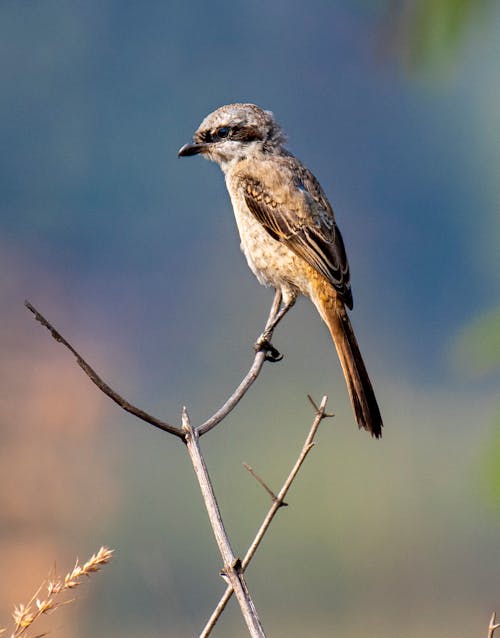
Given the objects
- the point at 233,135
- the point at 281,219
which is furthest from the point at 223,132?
the point at 281,219

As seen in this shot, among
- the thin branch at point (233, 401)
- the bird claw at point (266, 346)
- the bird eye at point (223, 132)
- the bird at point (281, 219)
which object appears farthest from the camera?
the bird eye at point (223, 132)

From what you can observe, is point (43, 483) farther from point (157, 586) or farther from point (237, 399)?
point (237, 399)

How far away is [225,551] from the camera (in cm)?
105

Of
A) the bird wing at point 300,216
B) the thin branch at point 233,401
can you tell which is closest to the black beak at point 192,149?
the bird wing at point 300,216

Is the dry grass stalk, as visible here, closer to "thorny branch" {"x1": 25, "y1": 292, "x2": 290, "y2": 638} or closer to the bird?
"thorny branch" {"x1": 25, "y1": 292, "x2": 290, "y2": 638}

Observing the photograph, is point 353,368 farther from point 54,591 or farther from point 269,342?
point 54,591

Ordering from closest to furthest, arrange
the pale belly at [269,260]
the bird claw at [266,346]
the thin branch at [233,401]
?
1. the thin branch at [233,401]
2. the bird claw at [266,346]
3. the pale belly at [269,260]

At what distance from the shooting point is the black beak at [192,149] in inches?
108

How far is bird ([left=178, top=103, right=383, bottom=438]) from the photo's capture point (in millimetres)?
2559

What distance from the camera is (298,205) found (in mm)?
2668

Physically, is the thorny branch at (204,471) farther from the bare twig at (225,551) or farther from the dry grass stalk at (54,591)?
the dry grass stalk at (54,591)

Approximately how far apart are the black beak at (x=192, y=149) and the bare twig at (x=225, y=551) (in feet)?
5.47

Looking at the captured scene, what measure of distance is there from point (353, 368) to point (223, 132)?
2.91ft

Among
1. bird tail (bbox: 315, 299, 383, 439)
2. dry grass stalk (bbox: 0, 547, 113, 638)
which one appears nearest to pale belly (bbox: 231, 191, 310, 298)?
bird tail (bbox: 315, 299, 383, 439)
